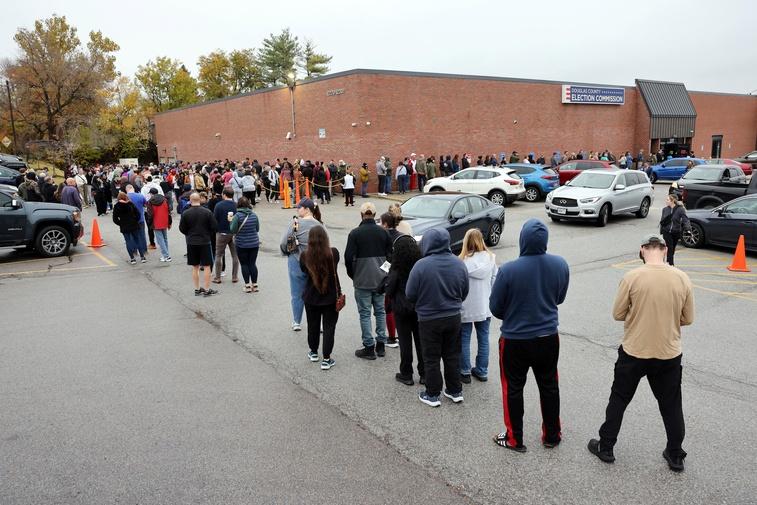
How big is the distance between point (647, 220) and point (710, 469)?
53.0ft

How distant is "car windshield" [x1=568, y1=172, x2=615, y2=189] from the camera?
18.1 m

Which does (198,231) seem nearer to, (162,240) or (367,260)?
(162,240)

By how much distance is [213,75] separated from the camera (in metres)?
71.7

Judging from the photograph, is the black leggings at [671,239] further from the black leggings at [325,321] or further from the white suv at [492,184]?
the white suv at [492,184]

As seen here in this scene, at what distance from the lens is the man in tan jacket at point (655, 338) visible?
410 cm

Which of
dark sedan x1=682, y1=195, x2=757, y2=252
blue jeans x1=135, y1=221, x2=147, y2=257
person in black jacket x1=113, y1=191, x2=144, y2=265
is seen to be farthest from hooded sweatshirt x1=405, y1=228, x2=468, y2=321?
dark sedan x1=682, y1=195, x2=757, y2=252

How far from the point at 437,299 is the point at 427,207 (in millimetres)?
8040

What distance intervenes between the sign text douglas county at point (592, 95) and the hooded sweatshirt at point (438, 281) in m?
32.4

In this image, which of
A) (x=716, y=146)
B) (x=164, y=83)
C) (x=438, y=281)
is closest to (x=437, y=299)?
(x=438, y=281)

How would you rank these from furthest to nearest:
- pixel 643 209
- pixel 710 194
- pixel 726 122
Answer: pixel 726 122 → pixel 643 209 → pixel 710 194

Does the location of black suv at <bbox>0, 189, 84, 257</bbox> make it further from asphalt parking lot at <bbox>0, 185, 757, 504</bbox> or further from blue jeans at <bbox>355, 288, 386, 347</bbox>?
blue jeans at <bbox>355, 288, 386, 347</bbox>

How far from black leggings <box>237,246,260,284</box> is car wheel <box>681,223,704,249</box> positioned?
10.3 metres

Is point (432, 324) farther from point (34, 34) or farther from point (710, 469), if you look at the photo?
point (34, 34)

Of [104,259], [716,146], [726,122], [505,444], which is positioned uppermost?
[726,122]
